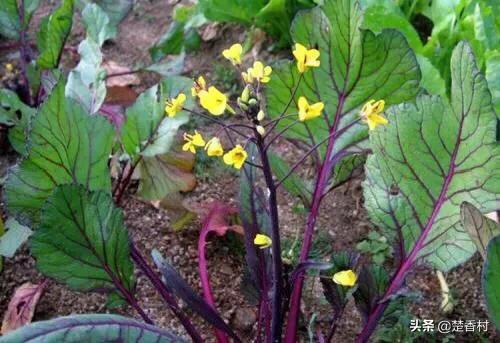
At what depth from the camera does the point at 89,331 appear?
843 millimetres

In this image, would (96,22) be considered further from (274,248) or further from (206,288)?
(274,248)

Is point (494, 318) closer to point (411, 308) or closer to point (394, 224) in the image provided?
point (394, 224)

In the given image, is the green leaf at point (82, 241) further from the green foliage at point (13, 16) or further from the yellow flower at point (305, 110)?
the green foliage at point (13, 16)

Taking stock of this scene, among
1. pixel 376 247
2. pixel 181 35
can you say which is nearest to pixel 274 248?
pixel 376 247

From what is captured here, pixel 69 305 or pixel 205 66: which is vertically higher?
pixel 205 66

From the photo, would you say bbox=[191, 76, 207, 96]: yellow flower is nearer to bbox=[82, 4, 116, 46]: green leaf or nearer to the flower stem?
the flower stem

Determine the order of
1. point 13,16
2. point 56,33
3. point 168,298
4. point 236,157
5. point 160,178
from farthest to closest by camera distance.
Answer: point 13,16 → point 56,33 → point 160,178 → point 168,298 → point 236,157

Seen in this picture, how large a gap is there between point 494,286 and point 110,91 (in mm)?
1217

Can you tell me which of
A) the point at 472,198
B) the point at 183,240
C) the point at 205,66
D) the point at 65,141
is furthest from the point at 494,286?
the point at 205,66

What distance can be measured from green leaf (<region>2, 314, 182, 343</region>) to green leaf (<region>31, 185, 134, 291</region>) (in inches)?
6.9

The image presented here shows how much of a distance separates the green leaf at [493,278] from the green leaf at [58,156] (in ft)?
1.91

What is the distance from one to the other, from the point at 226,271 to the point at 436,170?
56 cm

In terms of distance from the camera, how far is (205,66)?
6.98ft

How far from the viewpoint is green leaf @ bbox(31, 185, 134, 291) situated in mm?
974
